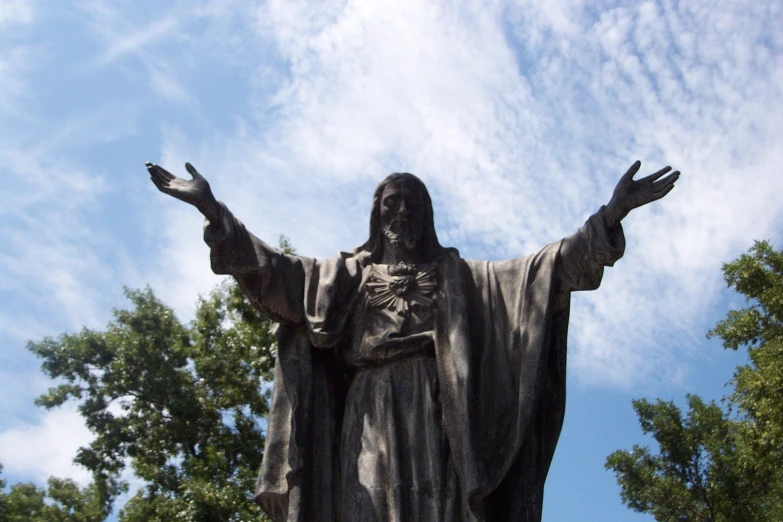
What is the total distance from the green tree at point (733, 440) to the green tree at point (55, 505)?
37.0ft

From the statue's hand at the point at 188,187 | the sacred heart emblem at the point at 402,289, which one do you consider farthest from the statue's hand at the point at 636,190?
the statue's hand at the point at 188,187

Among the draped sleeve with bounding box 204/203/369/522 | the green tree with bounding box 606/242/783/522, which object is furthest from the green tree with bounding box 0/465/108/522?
the draped sleeve with bounding box 204/203/369/522

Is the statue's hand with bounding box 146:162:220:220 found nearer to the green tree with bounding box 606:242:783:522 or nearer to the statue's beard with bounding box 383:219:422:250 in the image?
the statue's beard with bounding box 383:219:422:250

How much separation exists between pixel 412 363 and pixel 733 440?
50.7 feet

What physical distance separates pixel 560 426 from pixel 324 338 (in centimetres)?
171

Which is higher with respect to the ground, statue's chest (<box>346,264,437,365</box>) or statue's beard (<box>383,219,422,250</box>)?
statue's beard (<box>383,219,422,250</box>)

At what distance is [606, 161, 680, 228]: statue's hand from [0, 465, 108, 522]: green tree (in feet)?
59.8

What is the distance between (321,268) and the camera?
7691 mm

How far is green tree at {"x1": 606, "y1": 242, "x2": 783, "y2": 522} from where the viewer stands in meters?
18.1

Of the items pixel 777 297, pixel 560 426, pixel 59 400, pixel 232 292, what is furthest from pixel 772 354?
pixel 59 400

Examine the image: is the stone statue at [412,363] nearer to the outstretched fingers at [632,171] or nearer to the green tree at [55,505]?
the outstretched fingers at [632,171]

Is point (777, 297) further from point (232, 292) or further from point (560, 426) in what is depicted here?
point (560, 426)

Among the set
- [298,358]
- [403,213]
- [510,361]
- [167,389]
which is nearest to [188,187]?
[298,358]

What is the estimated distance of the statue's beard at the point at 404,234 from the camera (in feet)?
25.3
